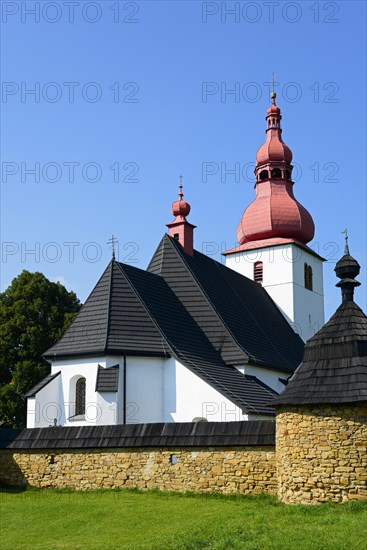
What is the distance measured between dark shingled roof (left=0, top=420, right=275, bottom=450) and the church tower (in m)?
19.2

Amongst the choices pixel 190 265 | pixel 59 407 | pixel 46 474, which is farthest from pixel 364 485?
pixel 190 265

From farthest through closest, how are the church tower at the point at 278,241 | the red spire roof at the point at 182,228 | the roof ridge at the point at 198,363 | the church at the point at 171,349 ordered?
the church tower at the point at 278,241 → the red spire roof at the point at 182,228 → the church at the point at 171,349 → the roof ridge at the point at 198,363

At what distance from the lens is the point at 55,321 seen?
3478cm

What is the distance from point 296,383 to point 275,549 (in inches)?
181

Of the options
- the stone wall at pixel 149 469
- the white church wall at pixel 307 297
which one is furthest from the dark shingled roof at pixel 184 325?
the stone wall at pixel 149 469

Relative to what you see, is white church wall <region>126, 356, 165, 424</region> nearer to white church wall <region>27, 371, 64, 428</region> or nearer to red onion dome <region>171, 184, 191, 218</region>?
white church wall <region>27, 371, 64, 428</region>

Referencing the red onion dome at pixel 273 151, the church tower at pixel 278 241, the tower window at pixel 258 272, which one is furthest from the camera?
the red onion dome at pixel 273 151

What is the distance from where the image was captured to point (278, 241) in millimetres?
34438

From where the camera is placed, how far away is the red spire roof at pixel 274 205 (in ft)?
114

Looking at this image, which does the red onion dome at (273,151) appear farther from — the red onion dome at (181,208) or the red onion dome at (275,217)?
the red onion dome at (181,208)

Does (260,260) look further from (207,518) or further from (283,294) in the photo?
(207,518)

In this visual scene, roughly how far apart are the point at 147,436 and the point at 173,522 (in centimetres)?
340

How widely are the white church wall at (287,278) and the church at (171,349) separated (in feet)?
3.11

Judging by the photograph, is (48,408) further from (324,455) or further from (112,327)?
(324,455)
